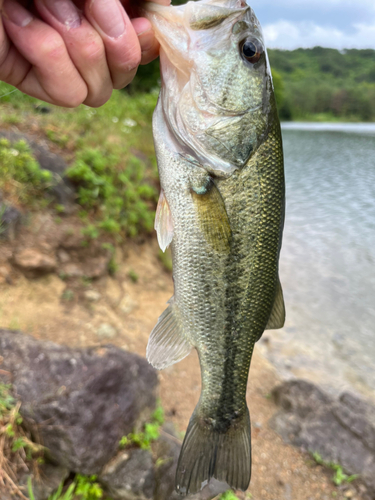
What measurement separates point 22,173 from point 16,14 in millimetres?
3253

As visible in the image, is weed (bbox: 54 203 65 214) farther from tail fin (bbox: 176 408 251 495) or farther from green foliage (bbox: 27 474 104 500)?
tail fin (bbox: 176 408 251 495)

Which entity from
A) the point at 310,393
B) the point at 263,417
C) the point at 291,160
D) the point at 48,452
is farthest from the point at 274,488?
the point at 291,160

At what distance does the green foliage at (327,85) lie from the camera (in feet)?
212

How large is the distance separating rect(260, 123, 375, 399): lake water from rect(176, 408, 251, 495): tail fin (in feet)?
13.5

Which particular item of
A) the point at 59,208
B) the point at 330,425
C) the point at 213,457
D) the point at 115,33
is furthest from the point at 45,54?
the point at 330,425

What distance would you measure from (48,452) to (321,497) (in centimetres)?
269

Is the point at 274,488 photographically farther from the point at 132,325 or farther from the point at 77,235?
the point at 77,235

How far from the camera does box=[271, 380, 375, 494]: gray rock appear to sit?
3.71 m

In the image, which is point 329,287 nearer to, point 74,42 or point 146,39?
point 146,39

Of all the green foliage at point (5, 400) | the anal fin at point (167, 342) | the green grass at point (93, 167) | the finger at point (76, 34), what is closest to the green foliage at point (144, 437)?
the green foliage at point (5, 400)

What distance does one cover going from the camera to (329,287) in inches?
328

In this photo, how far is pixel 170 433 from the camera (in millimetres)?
3363

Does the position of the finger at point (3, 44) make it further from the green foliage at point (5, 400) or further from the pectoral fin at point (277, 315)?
the green foliage at point (5, 400)

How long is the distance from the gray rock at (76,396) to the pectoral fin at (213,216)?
1888 millimetres
